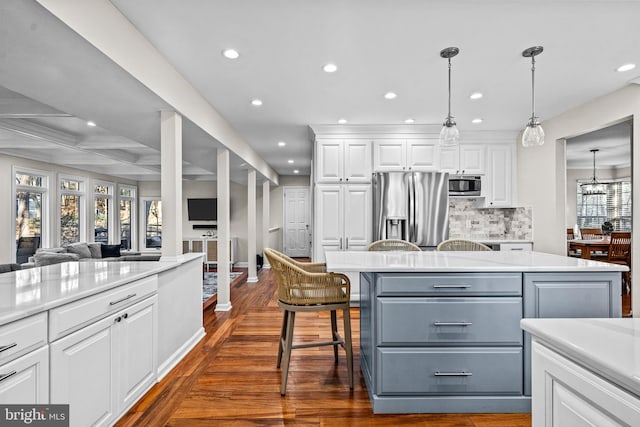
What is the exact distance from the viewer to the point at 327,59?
2.63 m

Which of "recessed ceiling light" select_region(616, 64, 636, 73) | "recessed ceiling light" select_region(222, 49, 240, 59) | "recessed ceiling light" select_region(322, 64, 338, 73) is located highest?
"recessed ceiling light" select_region(616, 64, 636, 73)

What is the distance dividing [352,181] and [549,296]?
2902mm

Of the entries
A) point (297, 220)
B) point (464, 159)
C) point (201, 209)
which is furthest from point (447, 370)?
point (201, 209)

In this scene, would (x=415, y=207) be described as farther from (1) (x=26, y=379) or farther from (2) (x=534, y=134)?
(1) (x=26, y=379)

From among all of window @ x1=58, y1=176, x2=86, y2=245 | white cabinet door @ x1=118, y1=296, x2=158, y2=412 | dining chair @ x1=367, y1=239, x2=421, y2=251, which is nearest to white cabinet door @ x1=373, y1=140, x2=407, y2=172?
dining chair @ x1=367, y1=239, x2=421, y2=251

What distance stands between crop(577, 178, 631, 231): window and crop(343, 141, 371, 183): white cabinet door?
21.5 ft

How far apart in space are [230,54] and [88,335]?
2.06 metres

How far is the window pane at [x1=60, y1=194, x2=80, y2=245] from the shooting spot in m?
6.79

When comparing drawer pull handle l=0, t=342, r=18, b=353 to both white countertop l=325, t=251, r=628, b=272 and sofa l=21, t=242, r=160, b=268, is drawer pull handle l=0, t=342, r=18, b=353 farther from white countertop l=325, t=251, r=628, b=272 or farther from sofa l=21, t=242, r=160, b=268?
sofa l=21, t=242, r=160, b=268

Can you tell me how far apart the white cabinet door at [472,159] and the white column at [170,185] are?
3.76m

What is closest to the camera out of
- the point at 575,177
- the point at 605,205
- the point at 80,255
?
the point at 80,255

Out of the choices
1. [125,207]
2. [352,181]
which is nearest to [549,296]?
[352,181]

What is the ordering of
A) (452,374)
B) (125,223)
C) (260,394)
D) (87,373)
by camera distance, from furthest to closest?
(125,223)
(260,394)
(452,374)
(87,373)

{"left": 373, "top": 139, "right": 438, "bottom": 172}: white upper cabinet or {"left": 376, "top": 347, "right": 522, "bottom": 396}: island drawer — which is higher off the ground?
{"left": 373, "top": 139, "right": 438, "bottom": 172}: white upper cabinet
